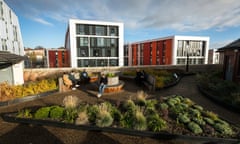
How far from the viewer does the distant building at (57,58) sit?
39000 mm

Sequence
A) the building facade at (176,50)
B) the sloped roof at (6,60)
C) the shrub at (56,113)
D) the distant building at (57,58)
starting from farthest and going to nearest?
the distant building at (57,58), the building facade at (176,50), the sloped roof at (6,60), the shrub at (56,113)

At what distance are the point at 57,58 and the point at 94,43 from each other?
16.4 m

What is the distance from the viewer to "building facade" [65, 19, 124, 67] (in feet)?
95.8

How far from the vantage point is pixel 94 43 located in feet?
102

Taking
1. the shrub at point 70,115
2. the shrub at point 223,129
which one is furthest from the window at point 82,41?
the shrub at point 223,129

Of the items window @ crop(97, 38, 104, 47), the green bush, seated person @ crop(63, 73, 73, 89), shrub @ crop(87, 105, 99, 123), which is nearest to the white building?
seated person @ crop(63, 73, 73, 89)

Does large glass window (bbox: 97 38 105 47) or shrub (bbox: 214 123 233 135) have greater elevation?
large glass window (bbox: 97 38 105 47)

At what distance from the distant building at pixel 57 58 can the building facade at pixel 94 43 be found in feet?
31.1

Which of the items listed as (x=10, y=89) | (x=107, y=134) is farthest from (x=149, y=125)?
(x=10, y=89)

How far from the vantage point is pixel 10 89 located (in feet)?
25.9

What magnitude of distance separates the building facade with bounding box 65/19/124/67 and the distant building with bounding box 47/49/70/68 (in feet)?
31.1

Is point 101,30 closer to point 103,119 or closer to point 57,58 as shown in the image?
point 57,58

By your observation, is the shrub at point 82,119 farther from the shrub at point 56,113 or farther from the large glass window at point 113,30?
the large glass window at point 113,30

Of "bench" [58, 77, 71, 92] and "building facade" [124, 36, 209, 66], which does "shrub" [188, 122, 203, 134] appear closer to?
"bench" [58, 77, 71, 92]
